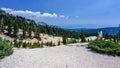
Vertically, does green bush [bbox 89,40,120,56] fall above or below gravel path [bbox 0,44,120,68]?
above

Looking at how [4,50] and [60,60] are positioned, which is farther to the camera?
[4,50]

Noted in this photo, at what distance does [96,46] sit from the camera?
19.1 meters

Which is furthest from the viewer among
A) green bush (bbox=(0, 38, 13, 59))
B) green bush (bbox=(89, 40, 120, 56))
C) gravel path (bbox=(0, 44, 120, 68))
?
green bush (bbox=(89, 40, 120, 56))

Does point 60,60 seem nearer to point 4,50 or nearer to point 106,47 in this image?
point 4,50

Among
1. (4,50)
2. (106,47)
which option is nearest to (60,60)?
(4,50)

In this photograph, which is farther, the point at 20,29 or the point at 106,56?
the point at 20,29

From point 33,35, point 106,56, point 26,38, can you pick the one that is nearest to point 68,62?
point 106,56

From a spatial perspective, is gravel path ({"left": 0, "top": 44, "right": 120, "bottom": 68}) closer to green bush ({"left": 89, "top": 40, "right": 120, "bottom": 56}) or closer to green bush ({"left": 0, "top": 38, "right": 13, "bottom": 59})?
green bush ({"left": 0, "top": 38, "right": 13, "bottom": 59})

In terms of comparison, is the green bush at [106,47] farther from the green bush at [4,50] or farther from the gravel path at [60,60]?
the green bush at [4,50]

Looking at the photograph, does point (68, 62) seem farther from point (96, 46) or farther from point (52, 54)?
point (96, 46)

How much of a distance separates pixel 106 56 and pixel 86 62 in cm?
273

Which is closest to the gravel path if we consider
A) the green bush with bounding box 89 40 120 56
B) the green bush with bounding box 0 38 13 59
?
the green bush with bounding box 0 38 13 59

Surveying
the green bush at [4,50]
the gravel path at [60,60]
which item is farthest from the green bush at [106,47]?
the green bush at [4,50]

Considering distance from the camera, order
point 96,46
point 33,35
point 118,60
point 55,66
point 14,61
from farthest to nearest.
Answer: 1. point 33,35
2. point 96,46
3. point 118,60
4. point 14,61
5. point 55,66
